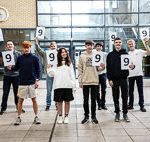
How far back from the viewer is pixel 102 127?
7.79 m

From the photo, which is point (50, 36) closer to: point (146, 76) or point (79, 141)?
point (146, 76)

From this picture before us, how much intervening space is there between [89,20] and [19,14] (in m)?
3.96

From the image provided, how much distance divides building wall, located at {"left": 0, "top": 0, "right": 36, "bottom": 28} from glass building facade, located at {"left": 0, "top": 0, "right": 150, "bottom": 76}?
591 mm

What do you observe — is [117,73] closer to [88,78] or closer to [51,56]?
[88,78]

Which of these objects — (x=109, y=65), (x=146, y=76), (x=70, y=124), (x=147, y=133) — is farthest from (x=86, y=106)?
(x=146, y=76)

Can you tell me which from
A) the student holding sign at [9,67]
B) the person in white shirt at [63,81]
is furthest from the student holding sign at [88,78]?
the student holding sign at [9,67]

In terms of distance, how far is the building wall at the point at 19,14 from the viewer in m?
21.0

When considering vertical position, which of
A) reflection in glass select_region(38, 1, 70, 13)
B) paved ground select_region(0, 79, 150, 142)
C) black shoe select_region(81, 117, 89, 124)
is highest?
reflection in glass select_region(38, 1, 70, 13)

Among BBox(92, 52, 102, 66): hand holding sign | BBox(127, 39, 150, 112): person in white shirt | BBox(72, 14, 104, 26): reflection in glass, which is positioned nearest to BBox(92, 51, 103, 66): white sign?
BBox(92, 52, 102, 66): hand holding sign

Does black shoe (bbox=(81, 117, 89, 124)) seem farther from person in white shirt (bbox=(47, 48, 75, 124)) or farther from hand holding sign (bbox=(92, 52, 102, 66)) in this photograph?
hand holding sign (bbox=(92, 52, 102, 66))

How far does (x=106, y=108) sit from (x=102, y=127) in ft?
8.77

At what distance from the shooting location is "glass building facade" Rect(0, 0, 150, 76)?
70.6 ft

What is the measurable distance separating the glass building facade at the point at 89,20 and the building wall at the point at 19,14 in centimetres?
59

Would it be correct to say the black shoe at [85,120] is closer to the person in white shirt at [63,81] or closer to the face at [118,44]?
the person in white shirt at [63,81]
